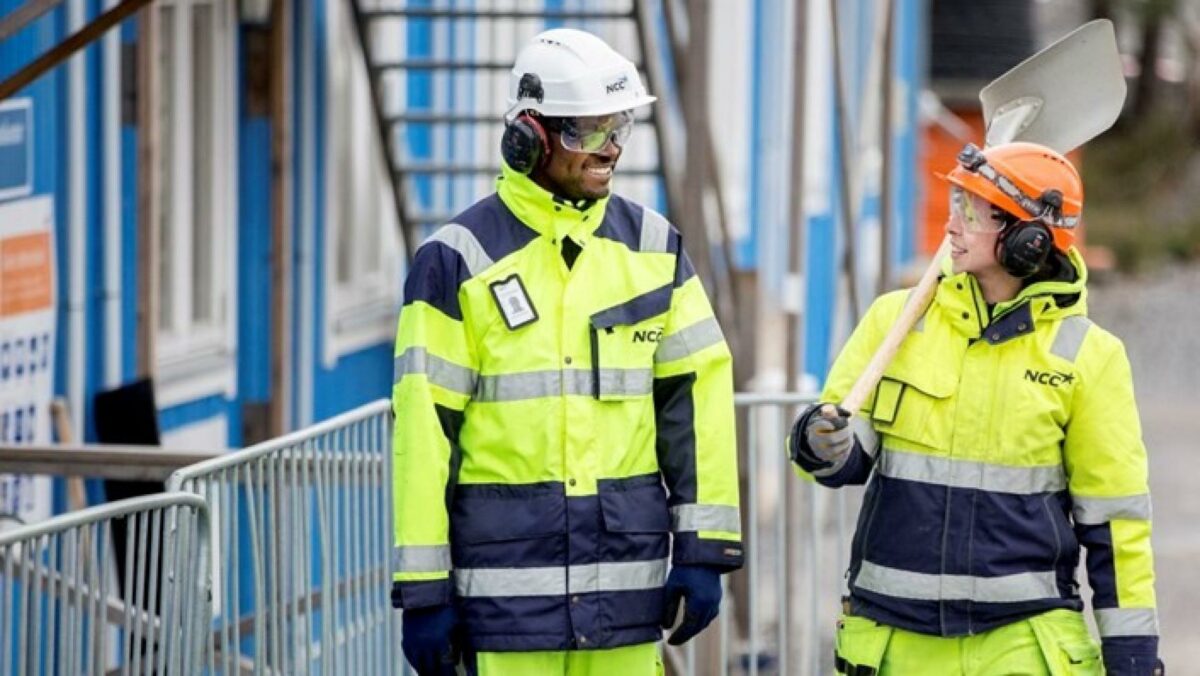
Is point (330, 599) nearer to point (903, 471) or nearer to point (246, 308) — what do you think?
point (903, 471)

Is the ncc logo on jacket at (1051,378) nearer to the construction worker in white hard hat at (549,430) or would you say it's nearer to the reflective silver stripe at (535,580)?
the construction worker in white hard hat at (549,430)

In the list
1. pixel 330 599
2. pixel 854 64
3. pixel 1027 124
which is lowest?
pixel 330 599

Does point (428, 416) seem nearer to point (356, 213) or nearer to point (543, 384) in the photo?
point (543, 384)

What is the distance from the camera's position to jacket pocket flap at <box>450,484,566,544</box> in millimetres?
5449

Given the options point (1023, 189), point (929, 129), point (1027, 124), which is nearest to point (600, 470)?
point (1023, 189)

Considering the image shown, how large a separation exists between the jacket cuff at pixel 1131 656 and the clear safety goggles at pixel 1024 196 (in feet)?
2.81

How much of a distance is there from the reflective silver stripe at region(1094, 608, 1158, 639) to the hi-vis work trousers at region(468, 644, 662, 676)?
3.02ft

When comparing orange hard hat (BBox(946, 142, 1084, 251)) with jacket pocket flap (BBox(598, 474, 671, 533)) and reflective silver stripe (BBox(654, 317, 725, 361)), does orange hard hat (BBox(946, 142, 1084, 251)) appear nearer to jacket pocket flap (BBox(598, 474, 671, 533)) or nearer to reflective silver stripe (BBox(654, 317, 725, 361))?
reflective silver stripe (BBox(654, 317, 725, 361))

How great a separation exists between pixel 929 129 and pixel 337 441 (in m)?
23.4

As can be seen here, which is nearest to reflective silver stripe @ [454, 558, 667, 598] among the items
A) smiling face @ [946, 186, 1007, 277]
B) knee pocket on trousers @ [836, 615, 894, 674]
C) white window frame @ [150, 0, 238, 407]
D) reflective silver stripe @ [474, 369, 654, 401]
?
reflective silver stripe @ [474, 369, 654, 401]

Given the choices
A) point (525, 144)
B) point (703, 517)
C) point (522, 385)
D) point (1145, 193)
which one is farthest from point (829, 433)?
point (1145, 193)

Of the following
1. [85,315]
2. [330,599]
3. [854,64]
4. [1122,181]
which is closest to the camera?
[330,599]

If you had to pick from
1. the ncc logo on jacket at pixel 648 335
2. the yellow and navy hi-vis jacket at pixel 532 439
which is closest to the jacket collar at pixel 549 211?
the yellow and navy hi-vis jacket at pixel 532 439

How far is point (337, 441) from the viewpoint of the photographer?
6715 mm
